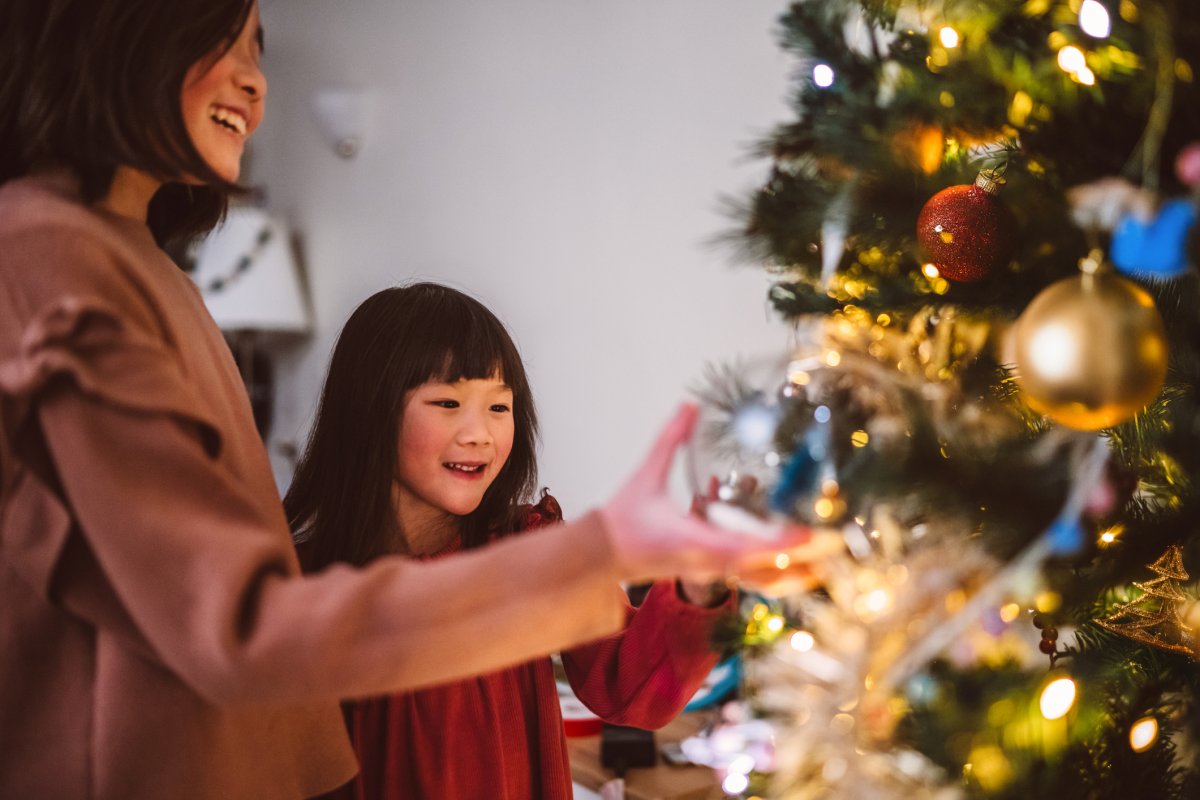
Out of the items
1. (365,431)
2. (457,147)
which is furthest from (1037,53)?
(457,147)

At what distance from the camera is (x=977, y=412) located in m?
0.50

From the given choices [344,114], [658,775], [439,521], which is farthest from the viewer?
[344,114]

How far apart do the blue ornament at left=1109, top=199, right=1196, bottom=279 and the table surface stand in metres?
0.80

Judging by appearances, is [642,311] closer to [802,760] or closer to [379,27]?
[379,27]

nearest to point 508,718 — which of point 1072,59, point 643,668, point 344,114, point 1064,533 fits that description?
point 643,668

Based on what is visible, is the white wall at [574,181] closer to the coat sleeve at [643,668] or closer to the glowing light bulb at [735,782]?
the coat sleeve at [643,668]

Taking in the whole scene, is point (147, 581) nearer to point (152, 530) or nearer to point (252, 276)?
point (152, 530)

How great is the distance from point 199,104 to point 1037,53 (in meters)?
0.50

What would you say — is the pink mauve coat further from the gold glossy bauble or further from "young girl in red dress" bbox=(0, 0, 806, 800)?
the gold glossy bauble

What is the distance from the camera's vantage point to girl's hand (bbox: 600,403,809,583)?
47cm

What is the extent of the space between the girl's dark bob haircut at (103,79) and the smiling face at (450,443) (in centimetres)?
34

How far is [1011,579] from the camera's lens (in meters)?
0.44

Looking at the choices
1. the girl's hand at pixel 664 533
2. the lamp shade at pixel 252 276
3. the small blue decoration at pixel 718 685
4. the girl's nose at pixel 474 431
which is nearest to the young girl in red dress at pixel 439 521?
the girl's nose at pixel 474 431

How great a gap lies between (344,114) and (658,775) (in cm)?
174
